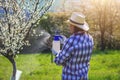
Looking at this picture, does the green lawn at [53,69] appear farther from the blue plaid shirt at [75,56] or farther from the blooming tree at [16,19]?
the blue plaid shirt at [75,56]

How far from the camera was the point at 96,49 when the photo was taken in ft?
64.2

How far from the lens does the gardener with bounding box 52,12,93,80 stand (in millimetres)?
5559

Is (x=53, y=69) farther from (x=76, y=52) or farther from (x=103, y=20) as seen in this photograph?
(x=103, y=20)

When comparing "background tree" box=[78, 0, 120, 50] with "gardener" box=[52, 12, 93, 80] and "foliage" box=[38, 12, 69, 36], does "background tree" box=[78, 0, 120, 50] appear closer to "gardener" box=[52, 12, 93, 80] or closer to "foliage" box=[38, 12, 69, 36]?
"foliage" box=[38, 12, 69, 36]

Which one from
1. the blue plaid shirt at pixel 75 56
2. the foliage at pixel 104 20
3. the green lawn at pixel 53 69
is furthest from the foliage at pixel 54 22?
the blue plaid shirt at pixel 75 56

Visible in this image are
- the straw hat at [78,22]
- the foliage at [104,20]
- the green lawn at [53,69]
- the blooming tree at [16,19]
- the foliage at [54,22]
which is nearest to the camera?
the straw hat at [78,22]

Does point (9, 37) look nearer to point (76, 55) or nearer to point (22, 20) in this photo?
point (22, 20)

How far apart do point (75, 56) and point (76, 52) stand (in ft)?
0.20

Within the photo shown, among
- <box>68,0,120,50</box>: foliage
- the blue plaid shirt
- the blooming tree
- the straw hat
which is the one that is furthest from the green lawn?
the straw hat

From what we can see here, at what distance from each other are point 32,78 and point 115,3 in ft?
31.9

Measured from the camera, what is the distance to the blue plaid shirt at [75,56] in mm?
5566

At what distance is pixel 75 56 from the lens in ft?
18.4

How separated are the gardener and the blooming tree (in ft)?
9.15

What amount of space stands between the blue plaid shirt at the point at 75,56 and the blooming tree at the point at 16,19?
2862 mm
